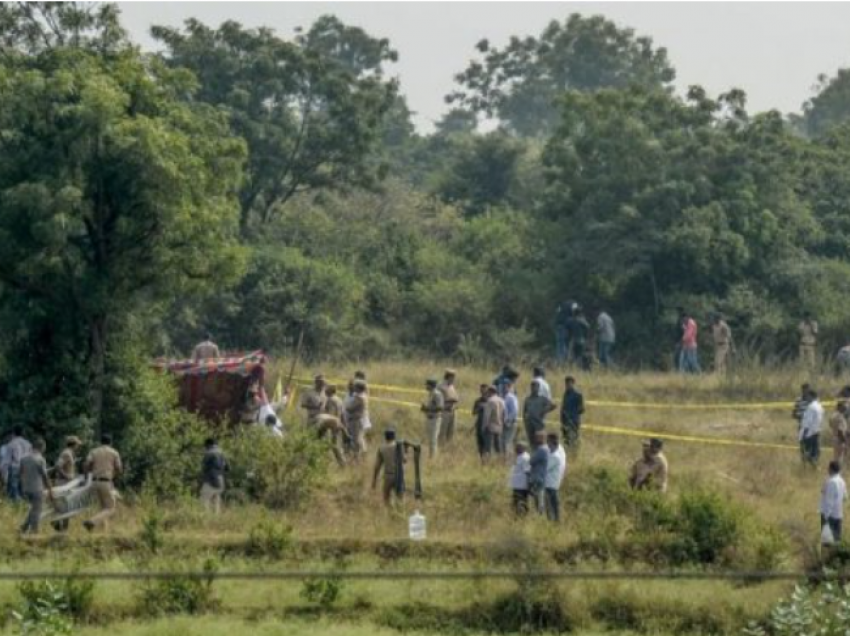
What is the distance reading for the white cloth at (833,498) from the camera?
97.0ft

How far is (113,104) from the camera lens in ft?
108

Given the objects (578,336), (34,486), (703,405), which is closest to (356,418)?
(34,486)

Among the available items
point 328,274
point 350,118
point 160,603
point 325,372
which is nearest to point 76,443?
point 160,603

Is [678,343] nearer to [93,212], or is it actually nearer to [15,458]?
[93,212]

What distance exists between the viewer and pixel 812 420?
36.0 meters

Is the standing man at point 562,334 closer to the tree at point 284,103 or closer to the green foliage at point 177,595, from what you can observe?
the tree at point 284,103

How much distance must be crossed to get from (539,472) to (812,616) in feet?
27.6

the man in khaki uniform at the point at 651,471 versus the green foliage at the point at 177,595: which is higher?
the man in khaki uniform at the point at 651,471

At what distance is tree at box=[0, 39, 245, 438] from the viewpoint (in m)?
32.8

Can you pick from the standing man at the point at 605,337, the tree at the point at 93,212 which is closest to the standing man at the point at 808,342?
the standing man at the point at 605,337

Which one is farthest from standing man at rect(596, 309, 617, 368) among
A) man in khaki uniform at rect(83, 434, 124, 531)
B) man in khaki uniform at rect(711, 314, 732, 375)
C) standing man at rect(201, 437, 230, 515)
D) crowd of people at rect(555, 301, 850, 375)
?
man in khaki uniform at rect(83, 434, 124, 531)

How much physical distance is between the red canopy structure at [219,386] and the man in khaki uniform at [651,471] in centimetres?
671

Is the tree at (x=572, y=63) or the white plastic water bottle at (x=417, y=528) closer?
the white plastic water bottle at (x=417, y=528)

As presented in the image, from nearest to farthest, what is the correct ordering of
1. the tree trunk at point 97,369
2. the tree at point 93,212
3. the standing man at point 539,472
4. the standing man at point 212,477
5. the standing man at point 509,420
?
the standing man at point 539,472 → the standing man at point 212,477 → the tree at point 93,212 → the tree trunk at point 97,369 → the standing man at point 509,420
